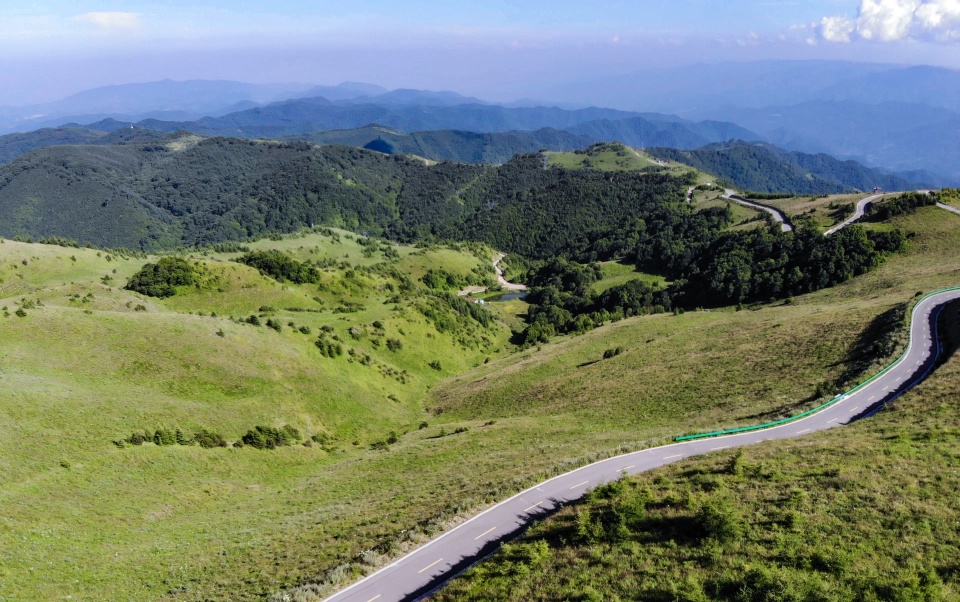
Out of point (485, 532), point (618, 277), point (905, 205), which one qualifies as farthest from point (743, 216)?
point (485, 532)

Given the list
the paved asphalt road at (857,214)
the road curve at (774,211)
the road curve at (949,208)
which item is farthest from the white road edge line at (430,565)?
the road curve at (774,211)

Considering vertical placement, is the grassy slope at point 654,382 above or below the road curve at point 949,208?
below

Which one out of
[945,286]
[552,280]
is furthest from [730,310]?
[552,280]

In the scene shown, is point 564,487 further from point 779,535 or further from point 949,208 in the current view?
point 949,208

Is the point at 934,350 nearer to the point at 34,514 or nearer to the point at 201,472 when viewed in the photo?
the point at 201,472

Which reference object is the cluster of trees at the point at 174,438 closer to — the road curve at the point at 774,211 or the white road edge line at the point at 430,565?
the white road edge line at the point at 430,565
